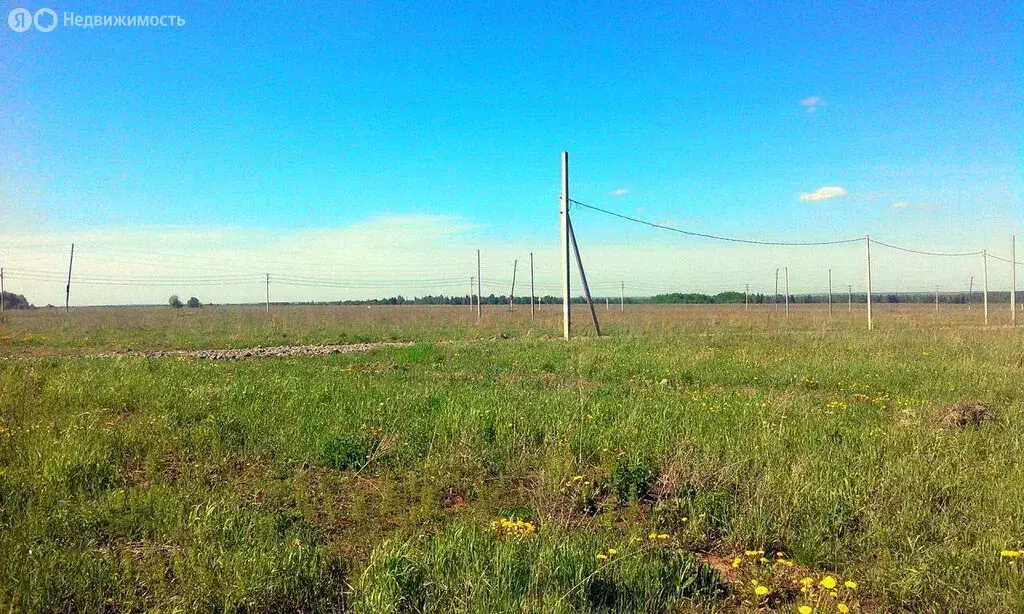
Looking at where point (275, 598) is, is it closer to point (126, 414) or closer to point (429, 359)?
point (126, 414)

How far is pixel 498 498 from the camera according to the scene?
190 inches

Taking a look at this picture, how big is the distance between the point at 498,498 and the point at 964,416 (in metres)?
5.78

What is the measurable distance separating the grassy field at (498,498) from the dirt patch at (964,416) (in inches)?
1.4

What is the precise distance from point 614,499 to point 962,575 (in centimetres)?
218

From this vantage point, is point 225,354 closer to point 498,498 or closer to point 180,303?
point 498,498

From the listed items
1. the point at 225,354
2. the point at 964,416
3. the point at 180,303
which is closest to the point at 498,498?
the point at 964,416

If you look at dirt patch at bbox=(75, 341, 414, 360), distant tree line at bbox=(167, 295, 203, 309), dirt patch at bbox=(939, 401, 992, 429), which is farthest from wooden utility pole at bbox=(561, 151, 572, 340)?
distant tree line at bbox=(167, 295, 203, 309)

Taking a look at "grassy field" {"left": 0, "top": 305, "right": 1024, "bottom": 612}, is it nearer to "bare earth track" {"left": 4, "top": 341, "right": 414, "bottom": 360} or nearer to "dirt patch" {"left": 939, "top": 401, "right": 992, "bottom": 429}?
"dirt patch" {"left": 939, "top": 401, "right": 992, "bottom": 429}

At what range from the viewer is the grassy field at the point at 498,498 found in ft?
10.6

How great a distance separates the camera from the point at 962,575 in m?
3.40

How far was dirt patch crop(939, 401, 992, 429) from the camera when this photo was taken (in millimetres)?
6805

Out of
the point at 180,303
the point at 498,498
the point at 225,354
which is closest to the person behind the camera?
the point at 498,498

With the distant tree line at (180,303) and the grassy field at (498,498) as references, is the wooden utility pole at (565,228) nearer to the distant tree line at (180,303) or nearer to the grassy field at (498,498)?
the grassy field at (498,498)

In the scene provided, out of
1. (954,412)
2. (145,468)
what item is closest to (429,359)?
(145,468)
